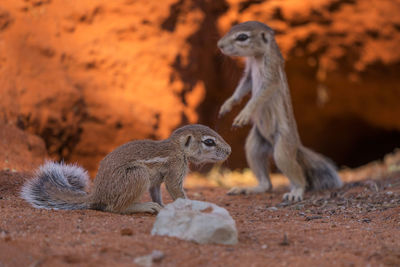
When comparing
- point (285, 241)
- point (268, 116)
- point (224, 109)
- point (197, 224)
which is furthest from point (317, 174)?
point (197, 224)

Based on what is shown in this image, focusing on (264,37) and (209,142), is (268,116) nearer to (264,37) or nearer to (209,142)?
(264,37)

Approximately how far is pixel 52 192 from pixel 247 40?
3814 mm

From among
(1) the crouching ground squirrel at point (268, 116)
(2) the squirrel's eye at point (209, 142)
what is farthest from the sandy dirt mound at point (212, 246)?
(1) the crouching ground squirrel at point (268, 116)

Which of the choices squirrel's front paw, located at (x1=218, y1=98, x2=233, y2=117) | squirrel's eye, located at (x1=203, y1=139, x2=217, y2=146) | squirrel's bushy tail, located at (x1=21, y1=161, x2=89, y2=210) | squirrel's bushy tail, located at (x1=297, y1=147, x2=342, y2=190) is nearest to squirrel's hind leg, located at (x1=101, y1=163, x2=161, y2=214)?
squirrel's bushy tail, located at (x1=21, y1=161, x2=89, y2=210)

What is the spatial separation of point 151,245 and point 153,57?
580 cm

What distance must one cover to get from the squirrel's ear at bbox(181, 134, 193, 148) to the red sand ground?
0.89 metres

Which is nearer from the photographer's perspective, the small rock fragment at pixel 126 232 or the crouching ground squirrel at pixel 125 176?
the small rock fragment at pixel 126 232

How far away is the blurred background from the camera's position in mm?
7691

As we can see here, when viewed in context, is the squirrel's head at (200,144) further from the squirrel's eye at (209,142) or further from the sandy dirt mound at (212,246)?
the sandy dirt mound at (212,246)

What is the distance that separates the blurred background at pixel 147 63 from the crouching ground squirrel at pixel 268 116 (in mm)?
483

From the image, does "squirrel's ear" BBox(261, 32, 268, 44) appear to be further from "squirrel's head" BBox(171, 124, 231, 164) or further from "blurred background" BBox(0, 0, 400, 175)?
"squirrel's head" BBox(171, 124, 231, 164)

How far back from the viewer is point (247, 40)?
7.08 meters

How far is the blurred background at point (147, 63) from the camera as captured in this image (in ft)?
25.2

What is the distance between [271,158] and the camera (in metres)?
7.87
